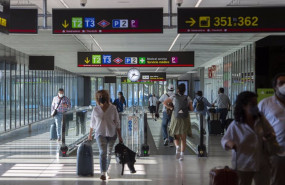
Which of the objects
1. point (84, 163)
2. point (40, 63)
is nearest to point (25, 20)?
point (84, 163)

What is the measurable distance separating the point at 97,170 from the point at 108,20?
3030 millimetres

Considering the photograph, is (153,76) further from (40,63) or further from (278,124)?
(278,124)

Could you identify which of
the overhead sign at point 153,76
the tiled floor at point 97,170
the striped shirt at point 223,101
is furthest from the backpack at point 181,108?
the overhead sign at point 153,76

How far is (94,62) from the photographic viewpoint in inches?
711

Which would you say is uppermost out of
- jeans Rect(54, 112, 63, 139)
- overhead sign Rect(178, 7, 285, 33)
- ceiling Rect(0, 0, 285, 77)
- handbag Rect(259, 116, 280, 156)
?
ceiling Rect(0, 0, 285, 77)

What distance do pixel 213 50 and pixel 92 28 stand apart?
14827 millimetres

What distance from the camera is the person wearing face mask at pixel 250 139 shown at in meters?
4.53

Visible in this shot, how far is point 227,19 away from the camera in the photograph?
9.48 metres

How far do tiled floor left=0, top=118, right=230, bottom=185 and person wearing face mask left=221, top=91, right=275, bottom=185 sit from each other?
3.22m

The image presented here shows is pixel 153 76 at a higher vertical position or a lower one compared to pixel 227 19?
lower

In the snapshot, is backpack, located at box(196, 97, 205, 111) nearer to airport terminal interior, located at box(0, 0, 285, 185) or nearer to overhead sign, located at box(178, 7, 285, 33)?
airport terminal interior, located at box(0, 0, 285, 185)

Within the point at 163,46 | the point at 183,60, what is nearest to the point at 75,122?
the point at 183,60

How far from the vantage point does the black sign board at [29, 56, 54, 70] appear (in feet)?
66.0

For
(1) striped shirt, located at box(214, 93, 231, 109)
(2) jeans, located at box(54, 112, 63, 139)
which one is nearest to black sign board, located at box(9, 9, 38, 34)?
(2) jeans, located at box(54, 112, 63, 139)
